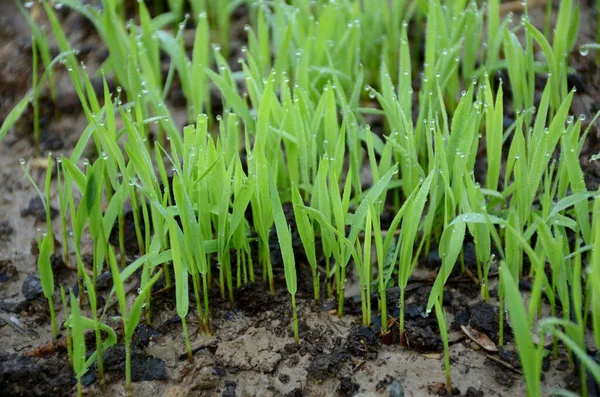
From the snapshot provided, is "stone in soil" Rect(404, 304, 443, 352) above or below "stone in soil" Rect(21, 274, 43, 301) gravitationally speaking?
below

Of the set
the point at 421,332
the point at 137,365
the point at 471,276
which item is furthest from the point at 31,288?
the point at 471,276

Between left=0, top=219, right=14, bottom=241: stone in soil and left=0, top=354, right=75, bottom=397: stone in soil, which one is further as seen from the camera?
left=0, top=219, right=14, bottom=241: stone in soil

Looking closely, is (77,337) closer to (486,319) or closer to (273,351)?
(273,351)

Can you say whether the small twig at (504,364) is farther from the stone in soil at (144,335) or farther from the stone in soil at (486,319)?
the stone in soil at (144,335)


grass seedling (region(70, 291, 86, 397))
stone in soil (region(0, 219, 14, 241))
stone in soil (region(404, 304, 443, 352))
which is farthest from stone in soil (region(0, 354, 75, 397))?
stone in soil (region(404, 304, 443, 352))

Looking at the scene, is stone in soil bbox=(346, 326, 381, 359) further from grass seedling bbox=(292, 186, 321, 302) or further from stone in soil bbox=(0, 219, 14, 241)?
stone in soil bbox=(0, 219, 14, 241)

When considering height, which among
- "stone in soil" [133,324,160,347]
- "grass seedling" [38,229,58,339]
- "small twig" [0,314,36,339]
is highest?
"grass seedling" [38,229,58,339]

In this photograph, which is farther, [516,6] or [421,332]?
[516,6]

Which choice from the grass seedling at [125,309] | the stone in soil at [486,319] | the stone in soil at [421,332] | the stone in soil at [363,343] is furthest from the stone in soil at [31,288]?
the stone in soil at [486,319]

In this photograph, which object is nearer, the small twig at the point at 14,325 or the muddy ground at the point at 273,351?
the muddy ground at the point at 273,351
